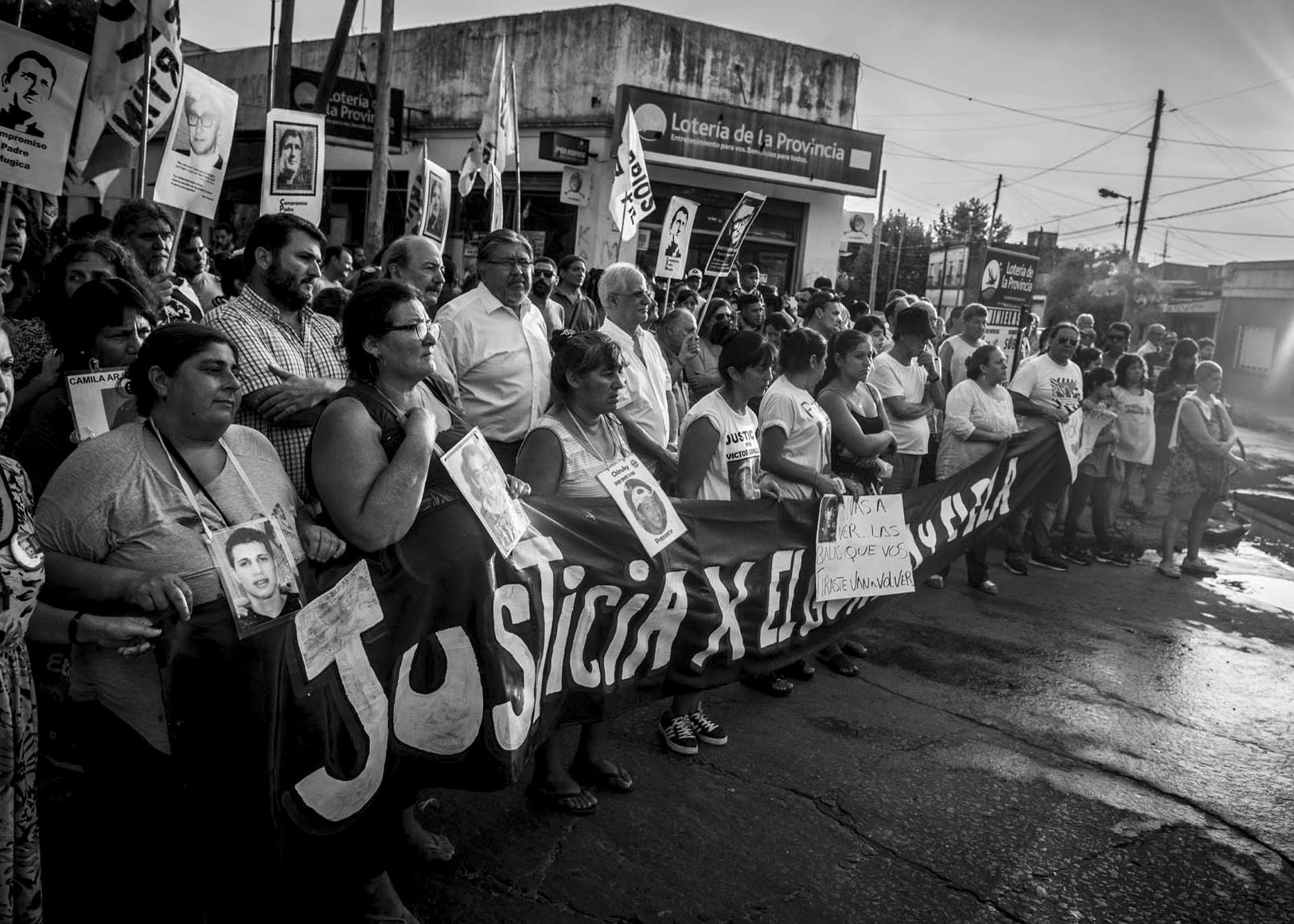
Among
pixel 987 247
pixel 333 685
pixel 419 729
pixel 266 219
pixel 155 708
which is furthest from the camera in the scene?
pixel 987 247

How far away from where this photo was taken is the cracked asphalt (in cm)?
337

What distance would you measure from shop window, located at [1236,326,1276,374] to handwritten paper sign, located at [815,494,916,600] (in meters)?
37.4

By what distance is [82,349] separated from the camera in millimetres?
3496

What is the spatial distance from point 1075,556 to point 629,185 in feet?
17.5

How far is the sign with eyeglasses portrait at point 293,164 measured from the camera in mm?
6645

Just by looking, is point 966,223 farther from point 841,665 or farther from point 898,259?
point 841,665

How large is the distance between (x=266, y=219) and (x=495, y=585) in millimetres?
1651

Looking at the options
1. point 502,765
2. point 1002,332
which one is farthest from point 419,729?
point 1002,332

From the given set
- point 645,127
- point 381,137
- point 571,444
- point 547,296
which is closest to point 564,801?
point 571,444

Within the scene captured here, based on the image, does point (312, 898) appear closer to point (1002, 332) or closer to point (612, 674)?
point (612, 674)

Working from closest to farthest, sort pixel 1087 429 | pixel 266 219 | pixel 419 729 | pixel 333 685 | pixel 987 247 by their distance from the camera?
pixel 333 685 < pixel 419 729 < pixel 266 219 < pixel 1087 429 < pixel 987 247

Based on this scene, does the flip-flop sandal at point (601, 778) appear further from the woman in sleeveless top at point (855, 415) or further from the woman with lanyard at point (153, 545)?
the woman in sleeveless top at point (855, 415)

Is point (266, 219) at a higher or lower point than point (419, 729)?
higher

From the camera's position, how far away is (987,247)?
13492 millimetres
